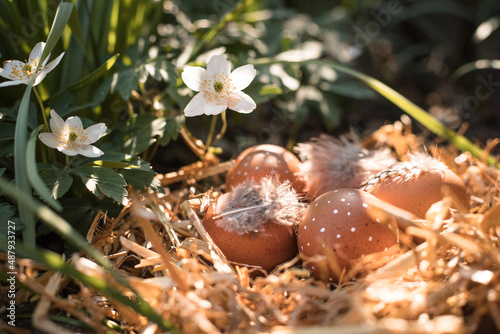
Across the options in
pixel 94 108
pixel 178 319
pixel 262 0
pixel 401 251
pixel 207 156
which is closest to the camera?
pixel 178 319

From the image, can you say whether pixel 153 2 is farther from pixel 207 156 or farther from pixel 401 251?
pixel 401 251

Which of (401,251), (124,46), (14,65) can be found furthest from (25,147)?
(401,251)

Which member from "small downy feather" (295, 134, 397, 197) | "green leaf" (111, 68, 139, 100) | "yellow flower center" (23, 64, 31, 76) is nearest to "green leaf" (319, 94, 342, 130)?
"small downy feather" (295, 134, 397, 197)

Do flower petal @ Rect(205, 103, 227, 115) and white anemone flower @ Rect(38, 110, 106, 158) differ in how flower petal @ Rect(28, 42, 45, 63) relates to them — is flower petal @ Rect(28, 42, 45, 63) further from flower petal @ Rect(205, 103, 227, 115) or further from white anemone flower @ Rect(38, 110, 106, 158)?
flower petal @ Rect(205, 103, 227, 115)

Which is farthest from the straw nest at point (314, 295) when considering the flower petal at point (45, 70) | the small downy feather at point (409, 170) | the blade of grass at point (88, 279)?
the flower petal at point (45, 70)

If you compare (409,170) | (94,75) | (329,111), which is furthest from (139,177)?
(329,111)
